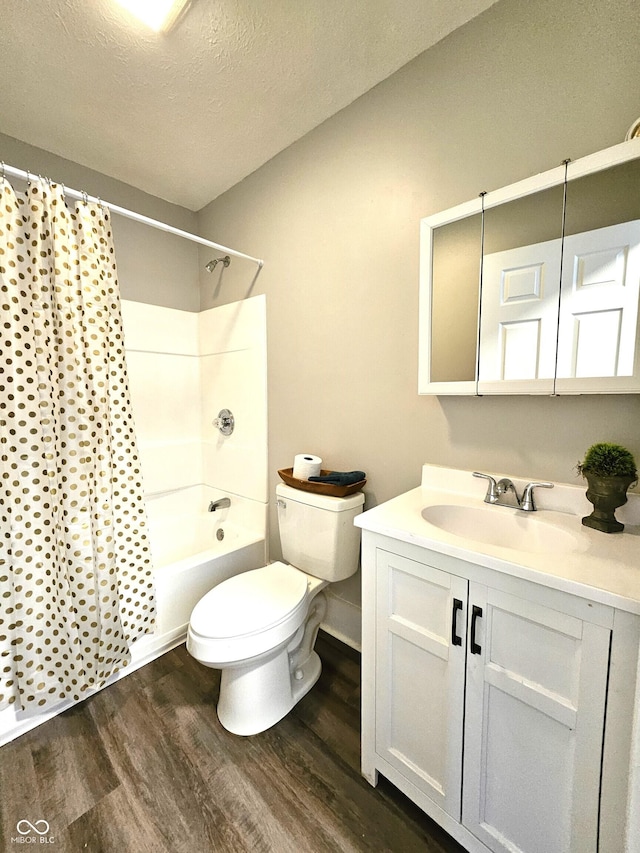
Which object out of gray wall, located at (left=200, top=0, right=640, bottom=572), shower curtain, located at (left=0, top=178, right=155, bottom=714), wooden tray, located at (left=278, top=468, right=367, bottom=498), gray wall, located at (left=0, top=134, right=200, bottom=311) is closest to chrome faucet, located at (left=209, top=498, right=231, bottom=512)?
gray wall, located at (left=200, top=0, right=640, bottom=572)

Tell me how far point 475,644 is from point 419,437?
75 cm

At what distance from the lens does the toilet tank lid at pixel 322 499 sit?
143 cm

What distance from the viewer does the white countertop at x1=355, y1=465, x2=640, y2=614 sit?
2.24ft

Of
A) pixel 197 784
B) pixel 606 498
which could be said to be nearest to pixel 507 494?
pixel 606 498

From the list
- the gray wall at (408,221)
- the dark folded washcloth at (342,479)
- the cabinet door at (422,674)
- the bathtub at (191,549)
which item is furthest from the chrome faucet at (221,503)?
the cabinet door at (422,674)

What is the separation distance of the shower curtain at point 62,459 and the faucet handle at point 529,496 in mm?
1523

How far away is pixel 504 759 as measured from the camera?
813 mm

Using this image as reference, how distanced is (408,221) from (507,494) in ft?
3.62

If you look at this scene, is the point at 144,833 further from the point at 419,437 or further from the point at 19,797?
the point at 419,437

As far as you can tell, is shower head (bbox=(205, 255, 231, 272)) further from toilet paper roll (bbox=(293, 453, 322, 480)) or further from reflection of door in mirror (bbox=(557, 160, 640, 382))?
reflection of door in mirror (bbox=(557, 160, 640, 382))

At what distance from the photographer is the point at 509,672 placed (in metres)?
0.79

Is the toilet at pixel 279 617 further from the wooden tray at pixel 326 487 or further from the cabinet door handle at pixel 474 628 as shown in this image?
the cabinet door handle at pixel 474 628

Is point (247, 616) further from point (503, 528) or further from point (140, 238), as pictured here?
point (140, 238)

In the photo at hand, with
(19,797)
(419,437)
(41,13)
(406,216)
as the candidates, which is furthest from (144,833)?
(41,13)
